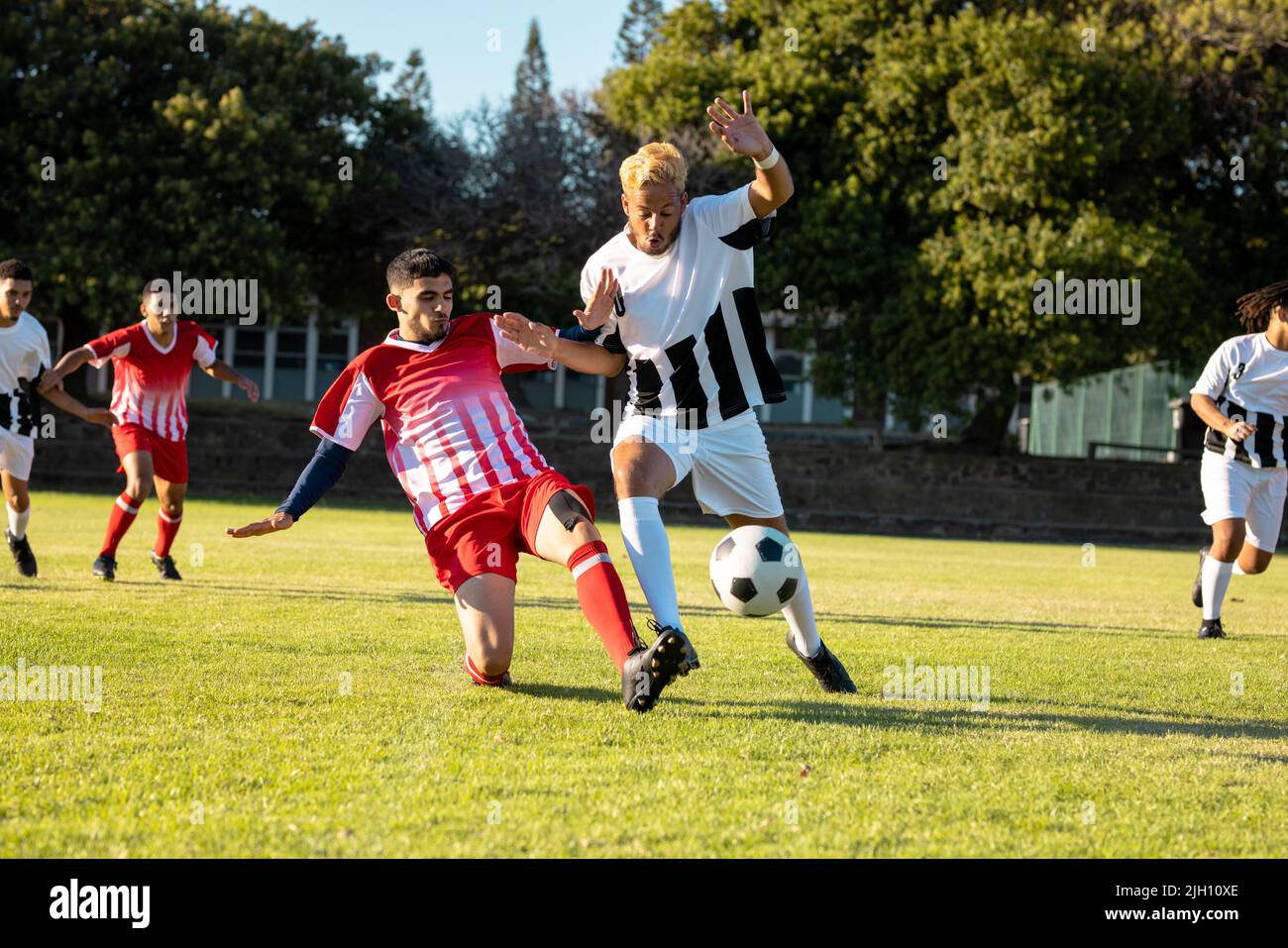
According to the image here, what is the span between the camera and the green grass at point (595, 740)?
3609mm

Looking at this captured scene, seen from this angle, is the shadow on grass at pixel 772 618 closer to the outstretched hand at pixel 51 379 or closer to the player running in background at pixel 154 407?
the player running in background at pixel 154 407

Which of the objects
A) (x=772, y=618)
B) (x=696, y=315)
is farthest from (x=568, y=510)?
(x=772, y=618)

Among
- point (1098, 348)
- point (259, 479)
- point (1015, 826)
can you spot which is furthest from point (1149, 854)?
point (259, 479)

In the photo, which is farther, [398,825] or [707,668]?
[707,668]

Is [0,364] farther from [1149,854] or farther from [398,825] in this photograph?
[1149,854]

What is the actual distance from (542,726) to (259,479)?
23.7 metres

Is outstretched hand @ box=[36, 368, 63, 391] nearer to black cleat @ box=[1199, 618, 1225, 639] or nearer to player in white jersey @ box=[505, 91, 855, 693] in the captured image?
player in white jersey @ box=[505, 91, 855, 693]

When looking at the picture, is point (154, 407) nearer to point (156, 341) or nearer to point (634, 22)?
point (156, 341)

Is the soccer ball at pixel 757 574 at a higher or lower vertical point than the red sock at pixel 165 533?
higher

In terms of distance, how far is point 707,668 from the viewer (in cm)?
679

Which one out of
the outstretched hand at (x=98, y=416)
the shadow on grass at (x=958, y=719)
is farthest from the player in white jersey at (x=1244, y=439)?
the outstretched hand at (x=98, y=416)

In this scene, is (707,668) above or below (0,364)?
below

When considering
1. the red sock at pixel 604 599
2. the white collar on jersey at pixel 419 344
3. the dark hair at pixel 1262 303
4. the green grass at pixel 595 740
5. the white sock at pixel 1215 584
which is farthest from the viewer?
the white sock at pixel 1215 584

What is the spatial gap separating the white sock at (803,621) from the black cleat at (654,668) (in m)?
1.18
